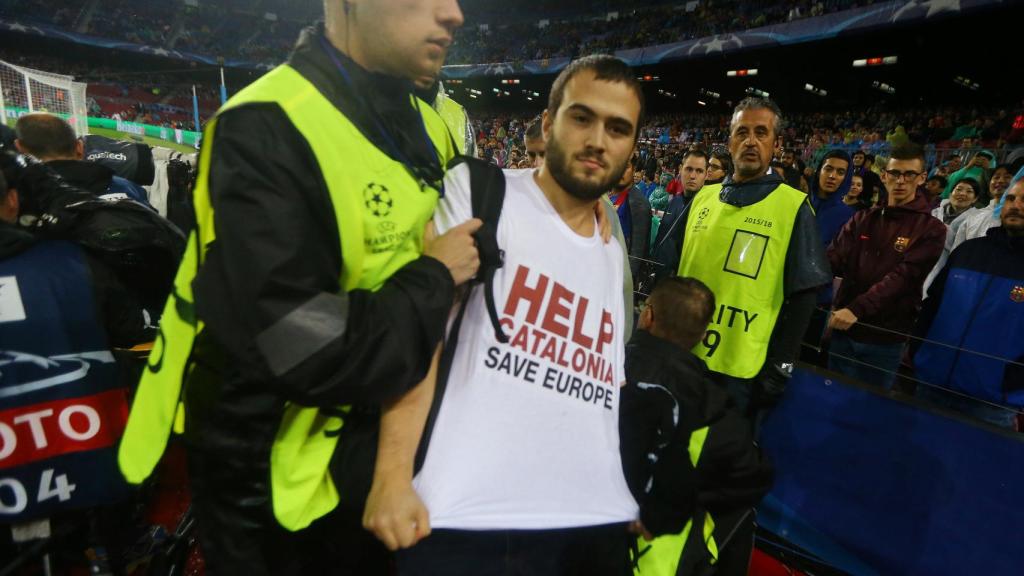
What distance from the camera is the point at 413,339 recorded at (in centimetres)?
87

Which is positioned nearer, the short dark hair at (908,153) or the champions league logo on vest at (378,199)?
the champions league logo on vest at (378,199)

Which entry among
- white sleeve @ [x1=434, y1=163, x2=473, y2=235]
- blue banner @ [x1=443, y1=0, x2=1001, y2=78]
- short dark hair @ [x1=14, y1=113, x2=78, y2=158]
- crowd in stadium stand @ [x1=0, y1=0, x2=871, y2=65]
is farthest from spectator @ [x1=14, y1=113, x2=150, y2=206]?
crowd in stadium stand @ [x1=0, y1=0, x2=871, y2=65]

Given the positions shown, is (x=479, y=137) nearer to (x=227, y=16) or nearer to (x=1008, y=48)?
(x=1008, y=48)

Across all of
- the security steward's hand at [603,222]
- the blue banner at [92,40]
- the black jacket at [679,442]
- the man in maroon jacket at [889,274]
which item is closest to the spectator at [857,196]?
the man in maroon jacket at [889,274]

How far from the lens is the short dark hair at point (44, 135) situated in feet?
9.37

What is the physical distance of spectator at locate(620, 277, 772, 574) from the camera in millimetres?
1332

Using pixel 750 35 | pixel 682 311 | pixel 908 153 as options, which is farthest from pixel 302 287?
pixel 750 35

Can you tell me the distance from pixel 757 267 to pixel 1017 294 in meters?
1.31

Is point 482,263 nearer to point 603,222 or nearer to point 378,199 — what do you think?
point 378,199

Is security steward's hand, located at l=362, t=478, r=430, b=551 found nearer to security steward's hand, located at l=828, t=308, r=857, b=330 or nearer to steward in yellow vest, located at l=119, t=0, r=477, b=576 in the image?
steward in yellow vest, located at l=119, t=0, r=477, b=576

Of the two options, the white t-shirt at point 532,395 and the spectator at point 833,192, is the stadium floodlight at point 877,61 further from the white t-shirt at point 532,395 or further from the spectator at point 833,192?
the white t-shirt at point 532,395

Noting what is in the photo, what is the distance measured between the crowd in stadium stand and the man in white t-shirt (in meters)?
23.3

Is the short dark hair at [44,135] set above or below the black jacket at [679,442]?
above

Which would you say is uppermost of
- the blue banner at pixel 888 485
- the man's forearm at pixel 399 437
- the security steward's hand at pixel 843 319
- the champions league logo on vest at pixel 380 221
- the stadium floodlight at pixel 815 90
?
the stadium floodlight at pixel 815 90
